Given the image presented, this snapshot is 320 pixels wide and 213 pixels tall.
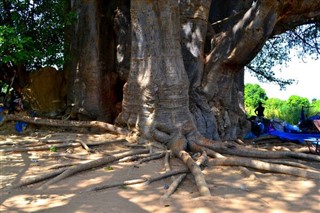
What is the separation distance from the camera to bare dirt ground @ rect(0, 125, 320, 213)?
12.9 feet

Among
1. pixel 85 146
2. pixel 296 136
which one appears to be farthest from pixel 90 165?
pixel 296 136

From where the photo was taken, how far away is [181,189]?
15.5 ft

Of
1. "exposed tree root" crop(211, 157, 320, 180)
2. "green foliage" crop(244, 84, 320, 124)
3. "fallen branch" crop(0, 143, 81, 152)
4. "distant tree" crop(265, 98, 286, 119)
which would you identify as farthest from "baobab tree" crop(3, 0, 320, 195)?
"distant tree" crop(265, 98, 286, 119)

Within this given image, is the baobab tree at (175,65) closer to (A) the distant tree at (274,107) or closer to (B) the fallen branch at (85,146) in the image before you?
(B) the fallen branch at (85,146)

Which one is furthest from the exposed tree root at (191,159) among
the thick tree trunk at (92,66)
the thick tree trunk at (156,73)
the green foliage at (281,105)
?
the green foliage at (281,105)

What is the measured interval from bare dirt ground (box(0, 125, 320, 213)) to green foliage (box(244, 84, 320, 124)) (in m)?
10.2

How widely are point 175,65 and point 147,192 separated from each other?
3239mm

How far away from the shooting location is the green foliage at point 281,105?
17797mm

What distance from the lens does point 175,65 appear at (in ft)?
23.5

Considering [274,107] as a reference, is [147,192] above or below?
below

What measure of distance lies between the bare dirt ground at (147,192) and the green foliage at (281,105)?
33.5ft

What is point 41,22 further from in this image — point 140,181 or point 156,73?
point 140,181

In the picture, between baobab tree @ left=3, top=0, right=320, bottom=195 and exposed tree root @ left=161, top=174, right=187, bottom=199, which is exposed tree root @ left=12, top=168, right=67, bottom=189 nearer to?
exposed tree root @ left=161, top=174, right=187, bottom=199

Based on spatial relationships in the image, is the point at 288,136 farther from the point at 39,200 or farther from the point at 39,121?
the point at 39,200
